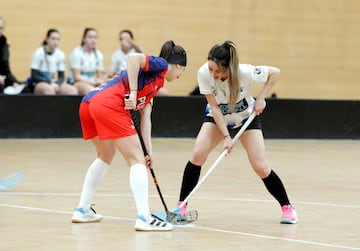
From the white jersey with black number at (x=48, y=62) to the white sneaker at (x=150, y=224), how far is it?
717 centimetres

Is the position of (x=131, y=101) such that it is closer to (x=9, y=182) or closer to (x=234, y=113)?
(x=234, y=113)

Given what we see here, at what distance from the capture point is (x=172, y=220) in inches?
264

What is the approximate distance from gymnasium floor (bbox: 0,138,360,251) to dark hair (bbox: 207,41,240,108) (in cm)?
103

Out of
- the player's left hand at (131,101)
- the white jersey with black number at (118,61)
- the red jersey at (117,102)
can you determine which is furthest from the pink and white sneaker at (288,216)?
the white jersey with black number at (118,61)

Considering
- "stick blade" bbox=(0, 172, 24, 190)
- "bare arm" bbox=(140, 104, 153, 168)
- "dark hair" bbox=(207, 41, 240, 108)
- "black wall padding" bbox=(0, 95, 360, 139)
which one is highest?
"dark hair" bbox=(207, 41, 240, 108)

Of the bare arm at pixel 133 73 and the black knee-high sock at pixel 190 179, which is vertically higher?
the bare arm at pixel 133 73

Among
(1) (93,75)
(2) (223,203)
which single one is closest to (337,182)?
(2) (223,203)

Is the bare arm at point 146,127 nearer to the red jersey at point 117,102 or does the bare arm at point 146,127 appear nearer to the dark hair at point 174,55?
the red jersey at point 117,102

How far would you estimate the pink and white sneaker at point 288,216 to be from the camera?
683cm

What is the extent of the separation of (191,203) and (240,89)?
4.66 feet

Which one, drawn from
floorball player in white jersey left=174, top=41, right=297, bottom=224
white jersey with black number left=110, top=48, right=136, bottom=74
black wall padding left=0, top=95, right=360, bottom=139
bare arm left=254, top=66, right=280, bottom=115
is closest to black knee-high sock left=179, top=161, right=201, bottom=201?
floorball player in white jersey left=174, top=41, right=297, bottom=224

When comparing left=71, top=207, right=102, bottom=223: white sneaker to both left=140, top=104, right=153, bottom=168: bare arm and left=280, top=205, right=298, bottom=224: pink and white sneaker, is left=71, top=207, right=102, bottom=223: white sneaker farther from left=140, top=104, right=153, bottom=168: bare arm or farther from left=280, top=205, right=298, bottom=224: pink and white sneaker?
left=280, top=205, right=298, bottom=224: pink and white sneaker

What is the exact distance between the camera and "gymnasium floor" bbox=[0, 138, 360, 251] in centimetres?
604

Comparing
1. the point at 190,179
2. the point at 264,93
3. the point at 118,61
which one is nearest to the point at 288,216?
the point at 190,179
